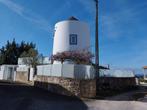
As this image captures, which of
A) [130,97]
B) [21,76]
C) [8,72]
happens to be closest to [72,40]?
[21,76]

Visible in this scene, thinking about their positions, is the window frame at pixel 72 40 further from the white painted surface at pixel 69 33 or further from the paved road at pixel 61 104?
the paved road at pixel 61 104

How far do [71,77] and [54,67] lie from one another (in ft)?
10.8

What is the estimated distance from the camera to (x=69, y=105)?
14.0m

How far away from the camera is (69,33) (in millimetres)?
29906

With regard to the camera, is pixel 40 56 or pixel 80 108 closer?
pixel 80 108

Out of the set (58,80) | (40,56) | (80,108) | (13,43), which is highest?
(13,43)

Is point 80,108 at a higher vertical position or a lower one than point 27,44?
lower

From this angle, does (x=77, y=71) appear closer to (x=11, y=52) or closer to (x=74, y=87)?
(x=74, y=87)

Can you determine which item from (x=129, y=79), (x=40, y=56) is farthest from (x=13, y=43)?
(x=129, y=79)

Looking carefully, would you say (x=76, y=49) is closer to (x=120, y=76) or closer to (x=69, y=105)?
(x=120, y=76)

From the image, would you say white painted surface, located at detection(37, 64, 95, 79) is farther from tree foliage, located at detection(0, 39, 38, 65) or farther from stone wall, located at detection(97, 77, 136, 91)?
tree foliage, located at detection(0, 39, 38, 65)

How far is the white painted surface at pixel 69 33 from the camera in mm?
29750

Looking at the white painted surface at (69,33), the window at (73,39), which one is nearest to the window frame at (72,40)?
the window at (73,39)

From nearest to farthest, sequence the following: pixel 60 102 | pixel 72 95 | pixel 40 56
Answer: pixel 60 102, pixel 72 95, pixel 40 56
